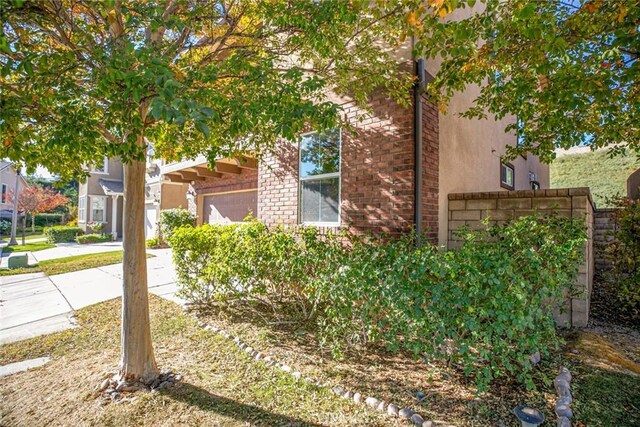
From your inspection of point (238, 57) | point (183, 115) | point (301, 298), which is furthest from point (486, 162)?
point (183, 115)

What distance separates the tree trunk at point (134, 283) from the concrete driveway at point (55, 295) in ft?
8.90

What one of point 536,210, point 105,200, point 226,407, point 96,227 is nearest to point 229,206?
point 226,407

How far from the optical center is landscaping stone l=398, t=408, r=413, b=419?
282cm

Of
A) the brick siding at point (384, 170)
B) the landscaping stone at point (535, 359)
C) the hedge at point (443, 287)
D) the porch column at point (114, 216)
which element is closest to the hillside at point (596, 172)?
the brick siding at point (384, 170)

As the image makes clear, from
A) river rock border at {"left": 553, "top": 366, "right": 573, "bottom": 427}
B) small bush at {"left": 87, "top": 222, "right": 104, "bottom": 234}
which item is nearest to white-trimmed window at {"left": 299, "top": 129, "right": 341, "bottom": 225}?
river rock border at {"left": 553, "top": 366, "right": 573, "bottom": 427}

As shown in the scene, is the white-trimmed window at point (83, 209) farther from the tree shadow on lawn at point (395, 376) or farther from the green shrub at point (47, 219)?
the tree shadow on lawn at point (395, 376)


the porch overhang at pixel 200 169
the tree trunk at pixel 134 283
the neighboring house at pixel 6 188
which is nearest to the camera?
the tree trunk at pixel 134 283

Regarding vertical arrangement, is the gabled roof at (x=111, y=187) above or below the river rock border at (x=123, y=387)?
above

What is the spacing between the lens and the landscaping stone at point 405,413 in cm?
282

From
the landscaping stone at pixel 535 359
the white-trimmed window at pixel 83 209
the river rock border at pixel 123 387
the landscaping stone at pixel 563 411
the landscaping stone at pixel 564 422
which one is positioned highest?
the white-trimmed window at pixel 83 209

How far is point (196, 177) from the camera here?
41.8 ft

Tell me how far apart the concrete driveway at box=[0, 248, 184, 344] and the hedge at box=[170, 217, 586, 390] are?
10.3 ft

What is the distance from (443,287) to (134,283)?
3.22m

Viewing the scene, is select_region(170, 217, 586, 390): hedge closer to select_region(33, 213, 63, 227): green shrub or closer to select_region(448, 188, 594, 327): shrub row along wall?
select_region(448, 188, 594, 327): shrub row along wall
